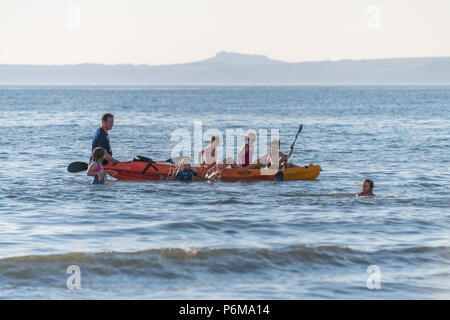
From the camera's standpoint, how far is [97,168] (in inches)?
615

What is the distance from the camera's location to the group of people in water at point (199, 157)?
48.9 ft

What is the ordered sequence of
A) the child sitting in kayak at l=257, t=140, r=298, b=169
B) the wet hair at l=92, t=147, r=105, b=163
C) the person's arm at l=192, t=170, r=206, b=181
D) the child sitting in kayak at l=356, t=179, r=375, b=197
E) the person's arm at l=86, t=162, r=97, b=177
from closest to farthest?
the child sitting in kayak at l=356, t=179, r=375, b=197
the wet hair at l=92, t=147, r=105, b=163
the person's arm at l=86, t=162, r=97, b=177
the person's arm at l=192, t=170, r=206, b=181
the child sitting in kayak at l=257, t=140, r=298, b=169

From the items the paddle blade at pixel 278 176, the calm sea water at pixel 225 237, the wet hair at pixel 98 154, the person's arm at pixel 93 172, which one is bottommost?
the calm sea water at pixel 225 237

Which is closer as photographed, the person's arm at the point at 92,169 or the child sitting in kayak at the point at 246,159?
the person's arm at the point at 92,169

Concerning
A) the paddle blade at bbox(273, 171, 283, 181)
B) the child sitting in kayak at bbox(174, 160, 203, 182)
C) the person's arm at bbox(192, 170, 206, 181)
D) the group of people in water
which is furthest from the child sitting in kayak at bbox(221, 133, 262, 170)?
the child sitting in kayak at bbox(174, 160, 203, 182)

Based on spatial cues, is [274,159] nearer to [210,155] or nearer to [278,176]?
[278,176]

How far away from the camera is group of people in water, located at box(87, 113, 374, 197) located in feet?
48.9

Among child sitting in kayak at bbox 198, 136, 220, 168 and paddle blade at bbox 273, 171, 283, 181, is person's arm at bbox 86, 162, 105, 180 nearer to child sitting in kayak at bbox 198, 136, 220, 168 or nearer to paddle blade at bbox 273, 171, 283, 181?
child sitting in kayak at bbox 198, 136, 220, 168

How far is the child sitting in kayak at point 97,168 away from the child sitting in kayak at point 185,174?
1.63 meters

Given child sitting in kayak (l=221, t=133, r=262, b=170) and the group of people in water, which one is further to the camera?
child sitting in kayak (l=221, t=133, r=262, b=170)

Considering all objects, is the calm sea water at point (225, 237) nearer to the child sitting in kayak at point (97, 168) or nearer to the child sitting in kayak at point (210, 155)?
the child sitting in kayak at point (97, 168)

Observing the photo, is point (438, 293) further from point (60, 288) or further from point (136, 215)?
point (136, 215)

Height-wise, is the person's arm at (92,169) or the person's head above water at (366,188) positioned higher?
the person's arm at (92,169)

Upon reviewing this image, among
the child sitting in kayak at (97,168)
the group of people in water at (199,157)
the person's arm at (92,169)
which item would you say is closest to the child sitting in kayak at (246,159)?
the group of people in water at (199,157)
